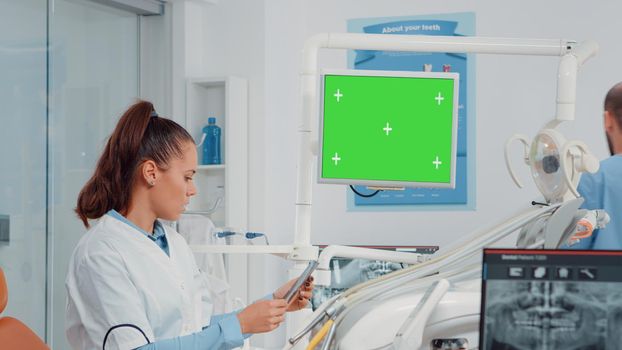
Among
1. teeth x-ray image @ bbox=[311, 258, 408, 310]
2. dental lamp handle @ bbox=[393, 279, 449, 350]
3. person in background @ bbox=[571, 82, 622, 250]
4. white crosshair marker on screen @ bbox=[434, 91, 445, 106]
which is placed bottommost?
teeth x-ray image @ bbox=[311, 258, 408, 310]

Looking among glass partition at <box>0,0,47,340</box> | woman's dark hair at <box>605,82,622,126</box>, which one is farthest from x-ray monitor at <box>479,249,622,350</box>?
glass partition at <box>0,0,47,340</box>

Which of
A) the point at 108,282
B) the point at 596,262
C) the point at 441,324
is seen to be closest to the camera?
the point at 596,262

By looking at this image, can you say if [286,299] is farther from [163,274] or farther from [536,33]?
[536,33]

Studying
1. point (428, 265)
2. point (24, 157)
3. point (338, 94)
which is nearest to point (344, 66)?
point (24, 157)

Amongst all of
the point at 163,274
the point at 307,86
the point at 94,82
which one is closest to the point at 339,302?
the point at 163,274

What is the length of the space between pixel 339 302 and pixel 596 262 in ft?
1.76

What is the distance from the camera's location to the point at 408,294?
1483 millimetres

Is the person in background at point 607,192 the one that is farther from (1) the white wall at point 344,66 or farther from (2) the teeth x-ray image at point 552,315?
(1) the white wall at point 344,66

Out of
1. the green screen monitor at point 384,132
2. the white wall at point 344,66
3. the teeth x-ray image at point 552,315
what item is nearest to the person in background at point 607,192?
the green screen monitor at point 384,132

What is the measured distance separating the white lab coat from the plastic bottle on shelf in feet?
8.49

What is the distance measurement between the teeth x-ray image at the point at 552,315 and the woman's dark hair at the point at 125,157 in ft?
3.05

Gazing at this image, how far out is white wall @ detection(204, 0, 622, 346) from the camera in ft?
13.6

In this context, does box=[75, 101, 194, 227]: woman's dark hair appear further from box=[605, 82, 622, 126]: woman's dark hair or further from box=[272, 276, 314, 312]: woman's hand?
box=[605, 82, 622, 126]: woman's dark hair

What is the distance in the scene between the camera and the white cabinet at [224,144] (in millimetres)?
4332
